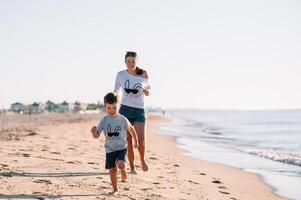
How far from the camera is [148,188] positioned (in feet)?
17.5

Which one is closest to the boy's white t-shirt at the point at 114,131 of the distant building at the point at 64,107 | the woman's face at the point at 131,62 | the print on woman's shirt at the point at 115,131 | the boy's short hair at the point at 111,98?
the print on woman's shirt at the point at 115,131

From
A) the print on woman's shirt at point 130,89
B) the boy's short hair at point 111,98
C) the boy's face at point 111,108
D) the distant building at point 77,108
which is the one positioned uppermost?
the print on woman's shirt at point 130,89

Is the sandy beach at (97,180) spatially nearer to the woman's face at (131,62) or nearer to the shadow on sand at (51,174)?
the shadow on sand at (51,174)

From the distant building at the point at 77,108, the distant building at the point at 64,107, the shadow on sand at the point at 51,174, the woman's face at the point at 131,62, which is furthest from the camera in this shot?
the distant building at the point at 64,107

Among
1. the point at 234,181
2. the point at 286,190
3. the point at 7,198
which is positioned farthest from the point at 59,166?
A: the point at 286,190

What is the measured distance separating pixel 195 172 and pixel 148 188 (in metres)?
2.34

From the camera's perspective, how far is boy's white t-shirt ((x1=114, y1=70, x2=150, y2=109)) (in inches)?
241

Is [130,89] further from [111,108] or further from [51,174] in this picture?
[51,174]

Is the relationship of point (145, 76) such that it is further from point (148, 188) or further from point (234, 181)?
point (234, 181)

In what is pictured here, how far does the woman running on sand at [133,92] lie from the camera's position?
611cm

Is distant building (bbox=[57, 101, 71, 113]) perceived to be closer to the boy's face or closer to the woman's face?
the woman's face

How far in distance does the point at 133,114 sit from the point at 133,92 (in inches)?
13.0

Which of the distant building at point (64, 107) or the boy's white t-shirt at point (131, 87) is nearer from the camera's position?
the boy's white t-shirt at point (131, 87)

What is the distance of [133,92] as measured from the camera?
6184 millimetres
